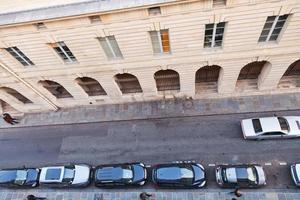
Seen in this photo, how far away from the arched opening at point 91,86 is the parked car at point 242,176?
43.4 feet

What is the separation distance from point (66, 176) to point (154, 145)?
25.6 ft

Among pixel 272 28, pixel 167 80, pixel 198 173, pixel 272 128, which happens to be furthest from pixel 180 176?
pixel 272 28

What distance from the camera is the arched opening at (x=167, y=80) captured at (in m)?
27.1

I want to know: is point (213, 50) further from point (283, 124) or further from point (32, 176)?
point (32, 176)

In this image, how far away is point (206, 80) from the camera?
2845 cm

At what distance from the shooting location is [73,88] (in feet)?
90.9

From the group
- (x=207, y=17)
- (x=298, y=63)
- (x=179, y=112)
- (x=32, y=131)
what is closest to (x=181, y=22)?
(x=207, y=17)

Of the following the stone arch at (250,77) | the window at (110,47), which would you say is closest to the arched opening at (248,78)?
the stone arch at (250,77)

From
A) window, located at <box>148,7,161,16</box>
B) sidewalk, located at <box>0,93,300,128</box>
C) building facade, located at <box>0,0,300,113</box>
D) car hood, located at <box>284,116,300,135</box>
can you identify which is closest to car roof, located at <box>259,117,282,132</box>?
car hood, located at <box>284,116,300,135</box>

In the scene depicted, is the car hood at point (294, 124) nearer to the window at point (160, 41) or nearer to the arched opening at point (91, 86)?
the window at point (160, 41)

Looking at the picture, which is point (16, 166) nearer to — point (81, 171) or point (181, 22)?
point (81, 171)

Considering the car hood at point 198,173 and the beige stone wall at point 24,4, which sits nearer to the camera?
the beige stone wall at point 24,4

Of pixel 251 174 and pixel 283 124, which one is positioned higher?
pixel 283 124

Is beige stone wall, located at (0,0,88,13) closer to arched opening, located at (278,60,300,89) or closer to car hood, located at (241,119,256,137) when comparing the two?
car hood, located at (241,119,256,137)
